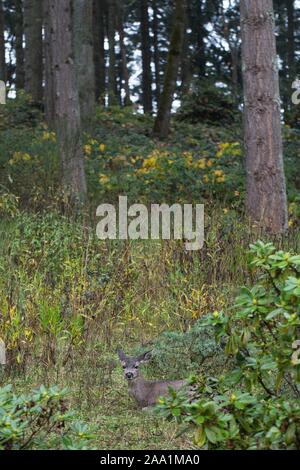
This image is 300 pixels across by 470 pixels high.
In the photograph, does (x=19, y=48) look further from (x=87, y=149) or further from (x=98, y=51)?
(x=87, y=149)

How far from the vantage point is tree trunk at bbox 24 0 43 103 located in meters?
22.1

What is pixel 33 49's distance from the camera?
22.5 meters

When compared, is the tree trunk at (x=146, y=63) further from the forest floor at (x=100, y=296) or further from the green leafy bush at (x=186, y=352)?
the green leafy bush at (x=186, y=352)

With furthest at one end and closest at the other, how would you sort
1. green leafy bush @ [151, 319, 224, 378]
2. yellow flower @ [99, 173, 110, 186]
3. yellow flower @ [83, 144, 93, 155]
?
yellow flower @ [83, 144, 93, 155]
yellow flower @ [99, 173, 110, 186]
green leafy bush @ [151, 319, 224, 378]

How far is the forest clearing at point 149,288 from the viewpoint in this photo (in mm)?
3775

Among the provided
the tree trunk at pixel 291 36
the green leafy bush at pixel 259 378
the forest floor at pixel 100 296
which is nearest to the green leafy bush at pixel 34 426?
the green leafy bush at pixel 259 378

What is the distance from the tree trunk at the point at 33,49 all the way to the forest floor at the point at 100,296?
457 inches

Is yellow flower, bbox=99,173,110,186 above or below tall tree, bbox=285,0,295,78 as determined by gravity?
below

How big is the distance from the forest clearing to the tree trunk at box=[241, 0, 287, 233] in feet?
0.06

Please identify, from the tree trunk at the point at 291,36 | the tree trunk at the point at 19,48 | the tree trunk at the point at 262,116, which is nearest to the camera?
the tree trunk at the point at 262,116

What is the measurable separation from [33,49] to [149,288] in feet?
55.2

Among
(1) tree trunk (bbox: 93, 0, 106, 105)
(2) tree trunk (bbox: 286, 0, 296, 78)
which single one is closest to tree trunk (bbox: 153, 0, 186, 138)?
(1) tree trunk (bbox: 93, 0, 106, 105)

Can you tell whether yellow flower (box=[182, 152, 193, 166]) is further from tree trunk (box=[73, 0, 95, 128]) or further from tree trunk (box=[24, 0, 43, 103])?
tree trunk (box=[24, 0, 43, 103])
